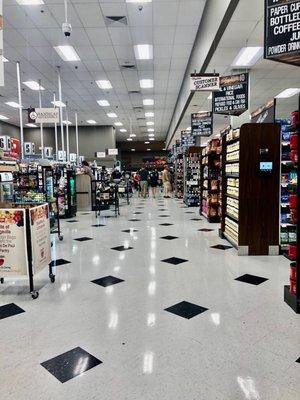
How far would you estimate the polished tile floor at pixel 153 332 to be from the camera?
57.0 inches

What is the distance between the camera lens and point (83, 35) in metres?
6.55

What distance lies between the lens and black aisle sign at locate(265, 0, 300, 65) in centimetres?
291

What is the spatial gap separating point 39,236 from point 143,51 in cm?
618

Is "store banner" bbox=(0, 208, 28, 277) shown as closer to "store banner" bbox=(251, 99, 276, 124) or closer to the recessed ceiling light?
"store banner" bbox=(251, 99, 276, 124)

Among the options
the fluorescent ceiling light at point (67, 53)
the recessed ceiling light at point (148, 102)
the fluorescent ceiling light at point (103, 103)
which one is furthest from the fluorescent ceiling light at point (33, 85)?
the recessed ceiling light at point (148, 102)

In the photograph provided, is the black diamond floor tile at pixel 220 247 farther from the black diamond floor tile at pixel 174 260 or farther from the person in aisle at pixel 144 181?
the person in aisle at pixel 144 181

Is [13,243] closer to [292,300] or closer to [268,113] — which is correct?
[292,300]

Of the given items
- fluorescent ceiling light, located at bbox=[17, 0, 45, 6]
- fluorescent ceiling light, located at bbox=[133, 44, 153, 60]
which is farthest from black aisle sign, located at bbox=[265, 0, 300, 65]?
fluorescent ceiling light, located at bbox=[133, 44, 153, 60]

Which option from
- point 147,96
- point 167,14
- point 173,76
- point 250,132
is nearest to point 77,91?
point 147,96

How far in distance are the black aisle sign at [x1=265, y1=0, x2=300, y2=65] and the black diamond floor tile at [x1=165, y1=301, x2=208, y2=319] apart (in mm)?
2465

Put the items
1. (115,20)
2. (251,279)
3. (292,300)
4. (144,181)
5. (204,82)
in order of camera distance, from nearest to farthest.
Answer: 1. (292,300)
2. (251,279)
3. (115,20)
4. (204,82)
5. (144,181)

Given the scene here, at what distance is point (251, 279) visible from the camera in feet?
9.59

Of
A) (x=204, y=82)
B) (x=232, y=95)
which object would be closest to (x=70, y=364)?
(x=204, y=82)

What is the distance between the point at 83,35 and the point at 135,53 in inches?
57.0
